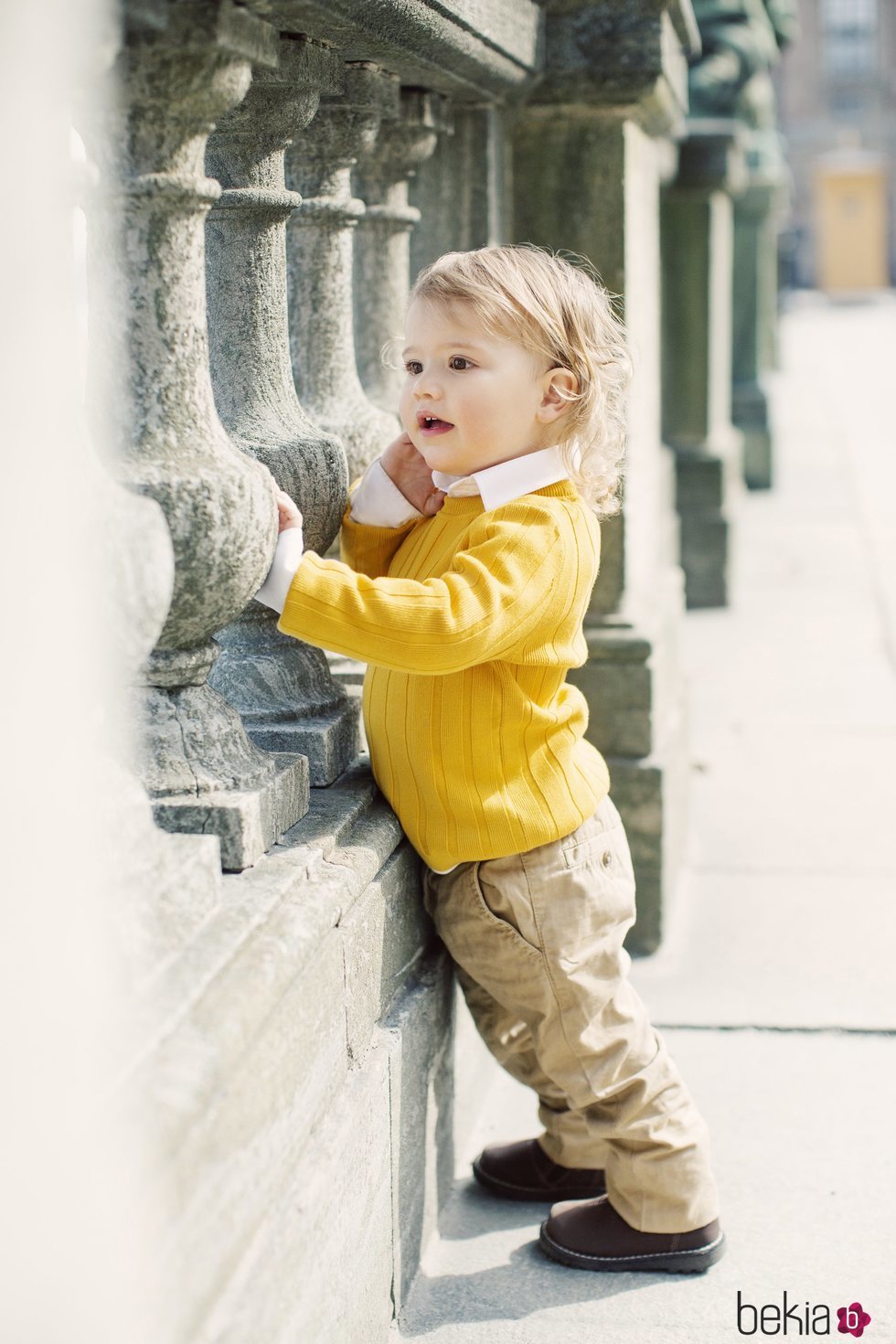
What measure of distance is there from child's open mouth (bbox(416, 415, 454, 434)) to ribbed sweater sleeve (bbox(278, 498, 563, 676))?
197mm

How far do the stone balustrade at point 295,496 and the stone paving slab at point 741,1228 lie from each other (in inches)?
3.8

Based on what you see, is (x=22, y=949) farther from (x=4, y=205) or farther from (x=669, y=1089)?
(x=669, y=1089)

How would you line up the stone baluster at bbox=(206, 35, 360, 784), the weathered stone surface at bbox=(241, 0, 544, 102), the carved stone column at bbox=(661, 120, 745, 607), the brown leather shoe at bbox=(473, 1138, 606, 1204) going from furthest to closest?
1. the carved stone column at bbox=(661, 120, 745, 607)
2. the brown leather shoe at bbox=(473, 1138, 606, 1204)
3. the stone baluster at bbox=(206, 35, 360, 784)
4. the weathered stone surface at bbox=(241, 0, 544, 102)

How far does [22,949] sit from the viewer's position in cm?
137

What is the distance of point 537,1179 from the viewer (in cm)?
249

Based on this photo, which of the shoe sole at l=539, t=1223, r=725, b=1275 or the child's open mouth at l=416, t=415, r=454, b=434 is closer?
the child's open mouth at l=416, t=415, r=454, b=434

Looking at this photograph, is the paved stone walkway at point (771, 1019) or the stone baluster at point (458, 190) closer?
the paved stone walkway at point (771, 1019)

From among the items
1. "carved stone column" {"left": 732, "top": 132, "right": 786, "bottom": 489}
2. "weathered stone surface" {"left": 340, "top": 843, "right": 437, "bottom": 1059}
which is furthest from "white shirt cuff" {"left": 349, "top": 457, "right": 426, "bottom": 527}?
"carved stone column" {"left": 732, "top": 132, "right": 786, "bottom": 489}

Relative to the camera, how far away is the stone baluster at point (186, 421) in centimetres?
159

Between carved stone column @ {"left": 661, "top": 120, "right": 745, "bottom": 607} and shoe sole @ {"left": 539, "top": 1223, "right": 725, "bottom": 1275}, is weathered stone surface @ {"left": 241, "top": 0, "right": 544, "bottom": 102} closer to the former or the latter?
shoe sole @ {"left": 539, "top": 1223, "right": 725, "bottom": 1275}

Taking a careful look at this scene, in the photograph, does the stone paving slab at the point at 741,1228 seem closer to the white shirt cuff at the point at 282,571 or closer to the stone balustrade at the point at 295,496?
the stone balustrade at the point at 295,496
